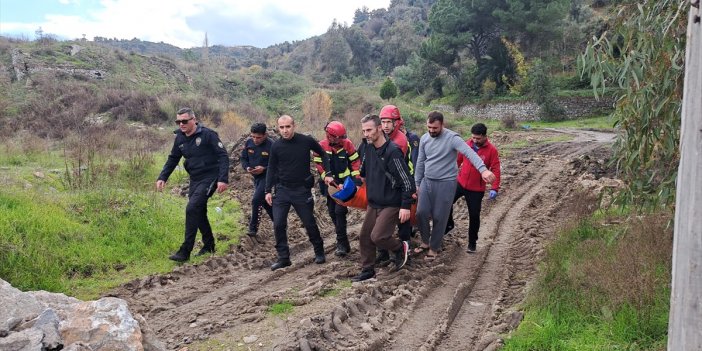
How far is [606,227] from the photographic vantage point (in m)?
6.61

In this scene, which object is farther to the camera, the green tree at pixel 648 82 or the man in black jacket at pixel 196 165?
the man in black jacket at pixel 196 165

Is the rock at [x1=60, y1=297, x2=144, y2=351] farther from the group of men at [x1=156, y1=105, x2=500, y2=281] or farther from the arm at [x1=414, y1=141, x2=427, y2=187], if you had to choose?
the arm at [x1=414, y1=141, x2=427, y2=187]

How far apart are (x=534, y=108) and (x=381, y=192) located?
3292 centimetres

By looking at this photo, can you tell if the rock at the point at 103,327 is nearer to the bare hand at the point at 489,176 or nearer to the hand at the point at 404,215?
the hand at the point at 404,215

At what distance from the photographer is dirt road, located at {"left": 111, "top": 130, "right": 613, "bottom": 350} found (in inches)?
177

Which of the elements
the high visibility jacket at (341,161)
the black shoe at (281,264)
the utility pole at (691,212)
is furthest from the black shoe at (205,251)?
the utility pole at (691,212)

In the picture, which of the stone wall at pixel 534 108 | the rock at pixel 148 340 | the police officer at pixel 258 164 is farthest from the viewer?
the stone wall at pixel 534 108

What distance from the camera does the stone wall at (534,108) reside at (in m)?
35.3

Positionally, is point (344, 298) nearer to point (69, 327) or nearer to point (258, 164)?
point (69, 327)

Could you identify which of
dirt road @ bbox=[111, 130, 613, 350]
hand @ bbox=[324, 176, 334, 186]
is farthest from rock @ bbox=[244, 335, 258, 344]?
hand @ bbox=[324, 176, 334, 186]

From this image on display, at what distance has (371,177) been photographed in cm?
610

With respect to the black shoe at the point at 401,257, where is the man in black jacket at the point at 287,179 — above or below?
above

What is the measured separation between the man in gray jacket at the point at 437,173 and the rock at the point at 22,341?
4605 mm

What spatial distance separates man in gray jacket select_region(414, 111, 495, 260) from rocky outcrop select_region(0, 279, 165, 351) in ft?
12.7
